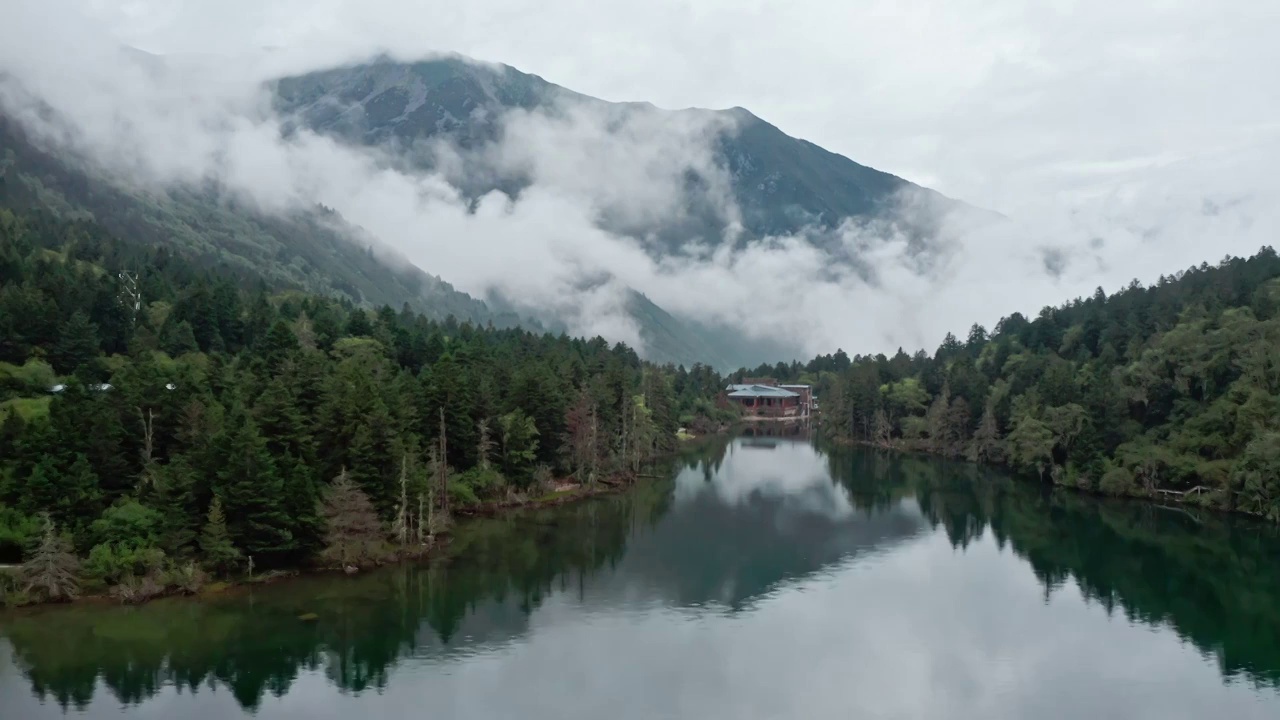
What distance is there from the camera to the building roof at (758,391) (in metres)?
173

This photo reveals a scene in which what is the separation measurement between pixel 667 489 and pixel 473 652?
4158 cm

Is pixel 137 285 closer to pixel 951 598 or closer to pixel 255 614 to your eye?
pixel 255 614

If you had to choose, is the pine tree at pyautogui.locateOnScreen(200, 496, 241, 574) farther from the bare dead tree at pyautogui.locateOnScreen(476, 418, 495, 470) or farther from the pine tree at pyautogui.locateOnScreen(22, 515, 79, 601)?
the bare dead tree at pyautogui.locateOnScreen(476, 418, 495, 470)

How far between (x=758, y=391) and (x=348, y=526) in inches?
5422

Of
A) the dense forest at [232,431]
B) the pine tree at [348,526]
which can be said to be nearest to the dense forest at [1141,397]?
the dense forest at [232,431]

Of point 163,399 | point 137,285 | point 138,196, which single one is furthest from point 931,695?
point 138,196

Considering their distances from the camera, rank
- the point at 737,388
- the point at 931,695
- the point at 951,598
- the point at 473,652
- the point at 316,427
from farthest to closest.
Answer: the point at 737,388
the point at 316,427
the point at 951,598
the point at 473,652
the point at 931,695

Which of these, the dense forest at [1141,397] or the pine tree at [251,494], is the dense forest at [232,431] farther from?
the dense forest at [1141,397]

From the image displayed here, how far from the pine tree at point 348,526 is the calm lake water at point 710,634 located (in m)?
2.05

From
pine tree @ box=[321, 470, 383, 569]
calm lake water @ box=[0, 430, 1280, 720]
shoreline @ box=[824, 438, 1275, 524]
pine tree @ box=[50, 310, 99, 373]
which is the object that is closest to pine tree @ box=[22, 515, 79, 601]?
calm lake water @ box=[0, 430, 1280, 720]

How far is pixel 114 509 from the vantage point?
37.7 m

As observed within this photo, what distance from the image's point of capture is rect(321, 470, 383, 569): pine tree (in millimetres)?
42250

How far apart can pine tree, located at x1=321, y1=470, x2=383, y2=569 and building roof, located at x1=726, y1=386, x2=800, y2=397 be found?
132 metres

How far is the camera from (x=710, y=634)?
1444 inches
